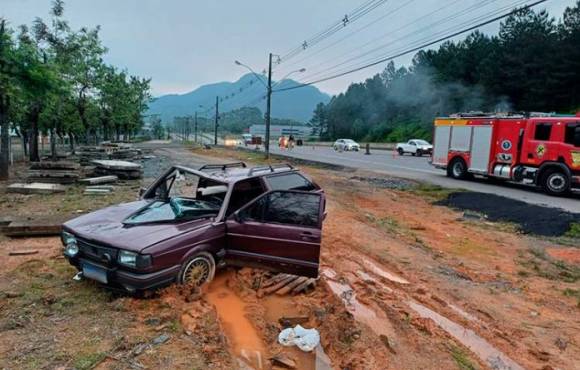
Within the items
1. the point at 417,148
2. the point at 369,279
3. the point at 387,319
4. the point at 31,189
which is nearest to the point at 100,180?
the point at 31,189

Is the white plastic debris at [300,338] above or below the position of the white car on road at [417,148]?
below

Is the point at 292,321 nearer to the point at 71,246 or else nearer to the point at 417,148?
the point at 71,246

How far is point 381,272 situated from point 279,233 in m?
2.30

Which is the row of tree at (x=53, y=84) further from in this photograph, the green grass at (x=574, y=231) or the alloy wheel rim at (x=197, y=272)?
the green grass at (x=574, y=231)

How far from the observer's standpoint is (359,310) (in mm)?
5051

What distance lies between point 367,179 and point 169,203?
549 inches

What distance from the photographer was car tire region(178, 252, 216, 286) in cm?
483

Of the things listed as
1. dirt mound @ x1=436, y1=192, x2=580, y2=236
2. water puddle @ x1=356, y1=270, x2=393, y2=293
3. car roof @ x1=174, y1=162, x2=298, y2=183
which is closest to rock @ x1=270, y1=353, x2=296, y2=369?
water puddle @ x1=356, y1=270, x2=393, y2=293

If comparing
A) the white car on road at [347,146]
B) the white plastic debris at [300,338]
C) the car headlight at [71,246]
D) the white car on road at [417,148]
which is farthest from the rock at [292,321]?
the white car on road at [347,146]

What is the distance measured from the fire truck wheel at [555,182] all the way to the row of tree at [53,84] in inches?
716

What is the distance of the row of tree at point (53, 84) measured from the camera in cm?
1354

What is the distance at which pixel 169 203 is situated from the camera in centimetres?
573

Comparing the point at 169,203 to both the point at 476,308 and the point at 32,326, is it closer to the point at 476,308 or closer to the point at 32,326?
the point at 32,326

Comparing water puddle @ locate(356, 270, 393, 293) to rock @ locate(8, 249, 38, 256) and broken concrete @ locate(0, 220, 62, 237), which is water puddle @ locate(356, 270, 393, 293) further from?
broken concrete @ locate(0, 220, 62, 237)
